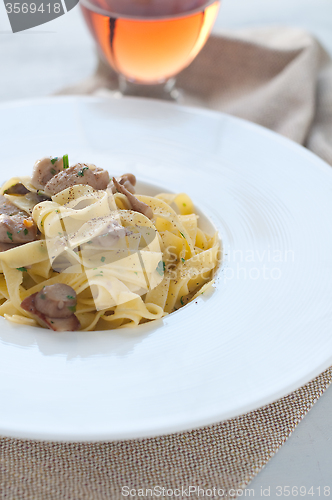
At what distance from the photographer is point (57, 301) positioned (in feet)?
7.66

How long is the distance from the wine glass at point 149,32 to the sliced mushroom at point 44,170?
128 centimetres

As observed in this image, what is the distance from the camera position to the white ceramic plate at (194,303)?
192cm

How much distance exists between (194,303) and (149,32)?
2.16 meters

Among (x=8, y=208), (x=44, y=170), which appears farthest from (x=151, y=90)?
(x=8, y=208)

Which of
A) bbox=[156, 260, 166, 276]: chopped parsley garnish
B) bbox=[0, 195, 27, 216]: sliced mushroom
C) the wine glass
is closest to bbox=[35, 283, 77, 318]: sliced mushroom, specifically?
bbox=[156, 260, 166, 276]: chopped parsley garnish

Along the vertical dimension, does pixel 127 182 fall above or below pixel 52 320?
above

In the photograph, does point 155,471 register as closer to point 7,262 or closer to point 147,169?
point 7,262

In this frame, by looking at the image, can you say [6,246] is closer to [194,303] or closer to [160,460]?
[194,303]

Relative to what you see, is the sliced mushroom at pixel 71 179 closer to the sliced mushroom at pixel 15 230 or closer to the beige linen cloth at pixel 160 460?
the sliced mushroom at pixel 15 230

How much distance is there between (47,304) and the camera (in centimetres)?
232

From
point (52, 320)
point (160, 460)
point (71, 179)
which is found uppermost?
point (71, 179)

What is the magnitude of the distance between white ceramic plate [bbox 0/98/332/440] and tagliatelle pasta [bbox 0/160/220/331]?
7.7 inches

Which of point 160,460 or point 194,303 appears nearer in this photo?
point 160,460

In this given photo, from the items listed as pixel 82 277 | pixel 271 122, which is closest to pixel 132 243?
pixel 82 277
